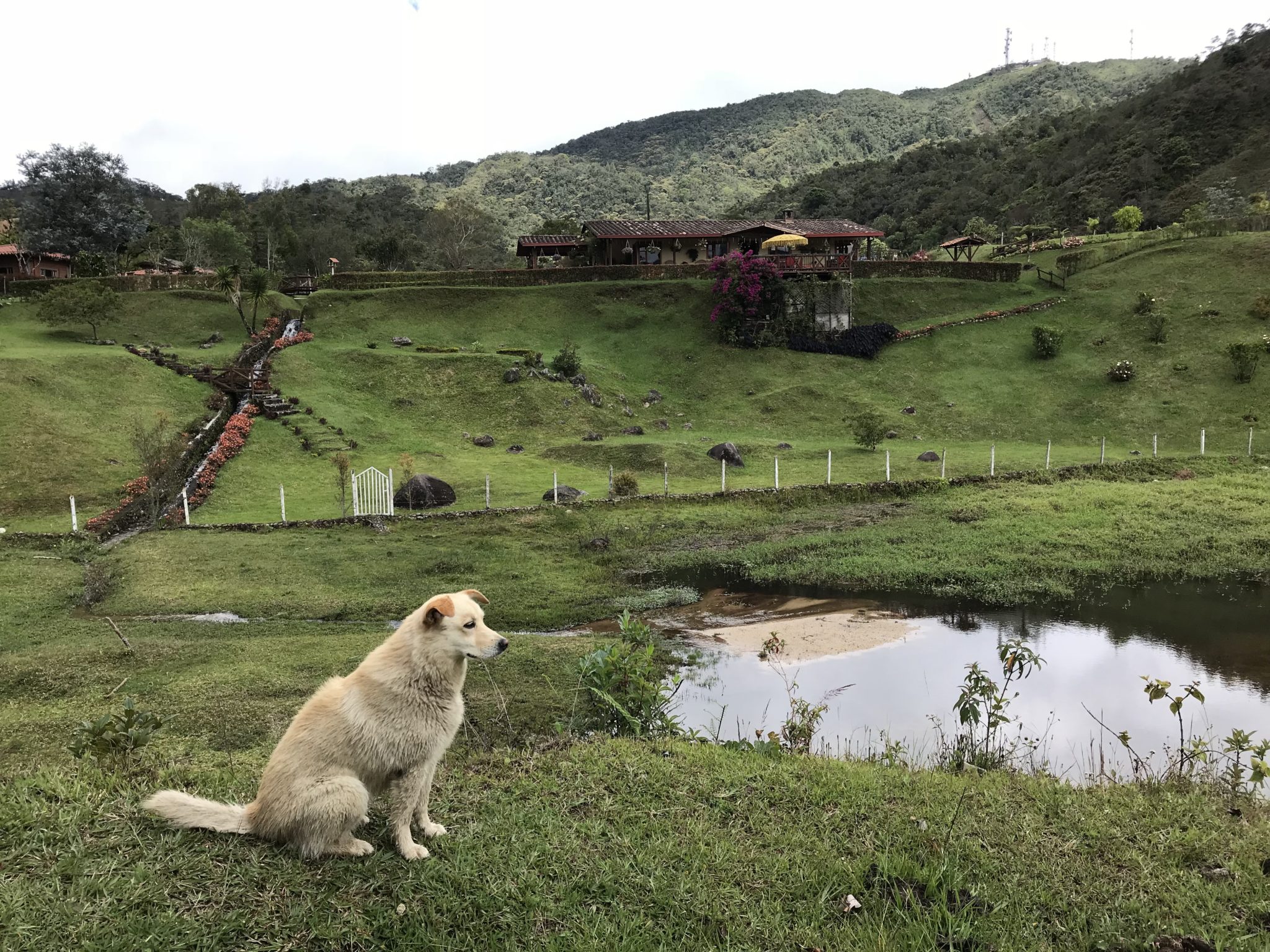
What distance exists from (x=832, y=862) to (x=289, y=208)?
293 ft

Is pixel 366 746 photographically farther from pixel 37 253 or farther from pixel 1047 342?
pixel 37 253

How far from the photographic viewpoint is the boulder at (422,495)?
2128 centimetres

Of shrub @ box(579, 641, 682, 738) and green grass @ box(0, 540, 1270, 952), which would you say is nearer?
green grass @ box(0, 540, 1270, 952)

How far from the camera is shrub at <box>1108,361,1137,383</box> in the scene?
3297cm

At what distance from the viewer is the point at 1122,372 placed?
32969 millimetres

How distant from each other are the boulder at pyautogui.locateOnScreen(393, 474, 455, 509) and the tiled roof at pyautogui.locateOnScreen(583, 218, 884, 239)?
3231cm

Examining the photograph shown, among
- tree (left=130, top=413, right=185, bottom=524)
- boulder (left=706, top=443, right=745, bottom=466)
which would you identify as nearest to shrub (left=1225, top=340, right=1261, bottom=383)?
boulder (left=706, top=443, right=745, bottom=466)

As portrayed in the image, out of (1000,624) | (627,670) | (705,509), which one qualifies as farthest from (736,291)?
(627,670)

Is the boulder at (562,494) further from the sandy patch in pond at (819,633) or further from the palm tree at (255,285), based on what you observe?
the palm tree at (255,285)

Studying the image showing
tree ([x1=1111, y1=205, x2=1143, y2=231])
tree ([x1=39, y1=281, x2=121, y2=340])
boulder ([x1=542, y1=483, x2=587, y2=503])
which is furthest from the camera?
tree ([x1=1111, y1=205, x2=1143, y2=231])

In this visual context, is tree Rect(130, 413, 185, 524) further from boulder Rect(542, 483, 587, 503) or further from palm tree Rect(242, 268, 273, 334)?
palm tree Rect(242, 268, 273, 334)

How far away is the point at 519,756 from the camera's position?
19.3 ft

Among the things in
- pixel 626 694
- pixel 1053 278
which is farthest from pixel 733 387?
pixel 626 694

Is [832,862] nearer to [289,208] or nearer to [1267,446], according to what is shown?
[1267,446]
